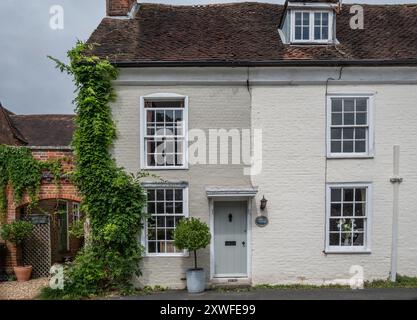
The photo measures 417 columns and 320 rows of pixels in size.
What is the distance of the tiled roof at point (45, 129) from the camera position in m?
20.5

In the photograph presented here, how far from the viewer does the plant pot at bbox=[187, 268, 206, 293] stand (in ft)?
28.5

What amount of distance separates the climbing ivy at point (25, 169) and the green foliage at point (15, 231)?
72cm

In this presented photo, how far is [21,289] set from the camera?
360 inches

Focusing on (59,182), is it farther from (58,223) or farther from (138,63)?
(138,63)

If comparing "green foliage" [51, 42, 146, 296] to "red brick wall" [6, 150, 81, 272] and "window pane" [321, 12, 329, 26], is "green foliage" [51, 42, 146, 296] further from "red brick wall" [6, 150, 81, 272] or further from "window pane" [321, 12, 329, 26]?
"window pane" [321, 12, 329, 26]

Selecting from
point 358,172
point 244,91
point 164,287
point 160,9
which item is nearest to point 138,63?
point 244,91

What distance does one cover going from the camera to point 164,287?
9.09 m

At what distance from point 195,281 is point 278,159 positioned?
4.03m

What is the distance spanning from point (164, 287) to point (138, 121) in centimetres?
471

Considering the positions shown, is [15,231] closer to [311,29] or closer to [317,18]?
[311,29]

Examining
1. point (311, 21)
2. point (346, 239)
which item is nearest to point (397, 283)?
point (346, 239)

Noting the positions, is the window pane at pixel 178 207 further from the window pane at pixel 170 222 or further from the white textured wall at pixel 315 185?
the white textured wall at pixel 315 185

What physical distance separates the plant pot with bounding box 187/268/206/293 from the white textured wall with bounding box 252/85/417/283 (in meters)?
1.55

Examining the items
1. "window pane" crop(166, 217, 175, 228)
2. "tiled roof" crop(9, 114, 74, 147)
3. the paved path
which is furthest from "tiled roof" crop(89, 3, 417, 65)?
"tiled roof" crop(9, 114, 74, 147)
